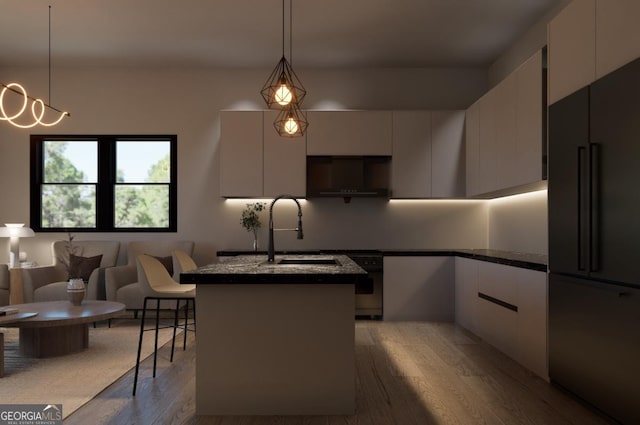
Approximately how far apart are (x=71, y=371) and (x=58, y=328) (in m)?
0.62

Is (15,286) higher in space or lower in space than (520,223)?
lower

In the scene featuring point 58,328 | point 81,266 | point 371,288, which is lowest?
point 58,328

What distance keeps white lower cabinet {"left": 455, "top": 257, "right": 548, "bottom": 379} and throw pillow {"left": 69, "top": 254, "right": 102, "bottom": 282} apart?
4.11 metres

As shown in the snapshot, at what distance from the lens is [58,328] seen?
13.8 feet

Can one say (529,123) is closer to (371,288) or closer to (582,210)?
(582,210)

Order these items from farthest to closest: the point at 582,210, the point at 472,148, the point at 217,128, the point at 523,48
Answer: the point at 217,128 → the point at 472,148 → the point at 523,48 → the point at 582,210

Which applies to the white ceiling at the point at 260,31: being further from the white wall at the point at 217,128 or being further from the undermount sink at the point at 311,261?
the undermount sink at the point at 311,261

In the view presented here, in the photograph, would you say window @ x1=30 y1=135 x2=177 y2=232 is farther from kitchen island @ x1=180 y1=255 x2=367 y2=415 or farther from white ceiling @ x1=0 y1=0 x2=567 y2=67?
kitchen island @ x1=180 y1=255 x2=367 y2=415

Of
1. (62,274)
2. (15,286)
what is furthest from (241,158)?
(15,286)

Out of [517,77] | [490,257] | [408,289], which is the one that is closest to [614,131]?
[517,77]

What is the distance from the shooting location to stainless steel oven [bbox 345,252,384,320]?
5719 mm

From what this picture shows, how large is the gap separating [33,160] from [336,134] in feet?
12.5

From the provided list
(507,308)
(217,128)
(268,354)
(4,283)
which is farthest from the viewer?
(217,128)

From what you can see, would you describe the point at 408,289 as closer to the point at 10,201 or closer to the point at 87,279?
the point at 87,279
